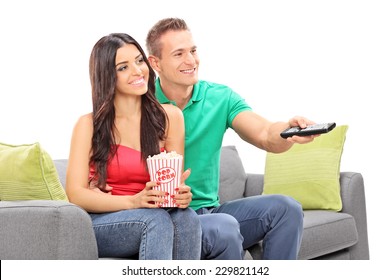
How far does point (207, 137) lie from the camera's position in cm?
340

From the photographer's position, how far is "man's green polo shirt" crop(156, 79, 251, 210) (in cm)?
338

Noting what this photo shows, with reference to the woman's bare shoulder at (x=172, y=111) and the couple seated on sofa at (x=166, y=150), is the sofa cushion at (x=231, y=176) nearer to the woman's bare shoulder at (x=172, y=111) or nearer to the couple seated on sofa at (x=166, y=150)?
the couple seated on sofa at (x=166, y=150)

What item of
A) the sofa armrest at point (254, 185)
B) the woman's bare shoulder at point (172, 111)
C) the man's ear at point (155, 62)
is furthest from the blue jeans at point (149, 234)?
the sofa armrest at point (254, 185)

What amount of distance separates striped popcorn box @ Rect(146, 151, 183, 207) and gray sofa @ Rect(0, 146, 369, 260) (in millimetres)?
302

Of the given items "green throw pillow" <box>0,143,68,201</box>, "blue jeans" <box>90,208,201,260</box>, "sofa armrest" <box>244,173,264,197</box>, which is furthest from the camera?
"sofa armrest" <box>244,173,264,197</box>

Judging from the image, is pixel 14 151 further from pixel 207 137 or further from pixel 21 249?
pixel 207 137

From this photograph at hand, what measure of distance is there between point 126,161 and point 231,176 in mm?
1708

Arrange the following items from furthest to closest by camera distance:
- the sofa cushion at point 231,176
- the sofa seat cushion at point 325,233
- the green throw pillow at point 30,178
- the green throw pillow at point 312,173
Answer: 1. the sofa cushion at point 231,176
2. the green throw pillow at point 312,173
3. the sofa seat cushion at point 325,233
4. the green throw pillow at point 30,178

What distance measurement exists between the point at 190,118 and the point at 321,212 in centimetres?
124

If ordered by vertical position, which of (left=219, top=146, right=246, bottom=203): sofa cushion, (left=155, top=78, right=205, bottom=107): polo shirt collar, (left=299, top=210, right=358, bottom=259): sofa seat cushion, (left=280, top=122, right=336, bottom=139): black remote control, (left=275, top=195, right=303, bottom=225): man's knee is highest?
(left=155, top=78, right=205, bottom=107): polo shirt collar

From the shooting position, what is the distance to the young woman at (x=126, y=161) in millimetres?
2799

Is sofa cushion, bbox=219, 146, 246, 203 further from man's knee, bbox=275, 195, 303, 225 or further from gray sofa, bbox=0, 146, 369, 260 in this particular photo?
man's knee, bbox=275, 195, 303, 225

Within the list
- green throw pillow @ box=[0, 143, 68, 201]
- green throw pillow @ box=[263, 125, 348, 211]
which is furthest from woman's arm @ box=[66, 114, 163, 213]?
green throw pillow @ box=[263, 125, 348, 211]

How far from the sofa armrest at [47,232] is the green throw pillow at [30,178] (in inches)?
8.0
